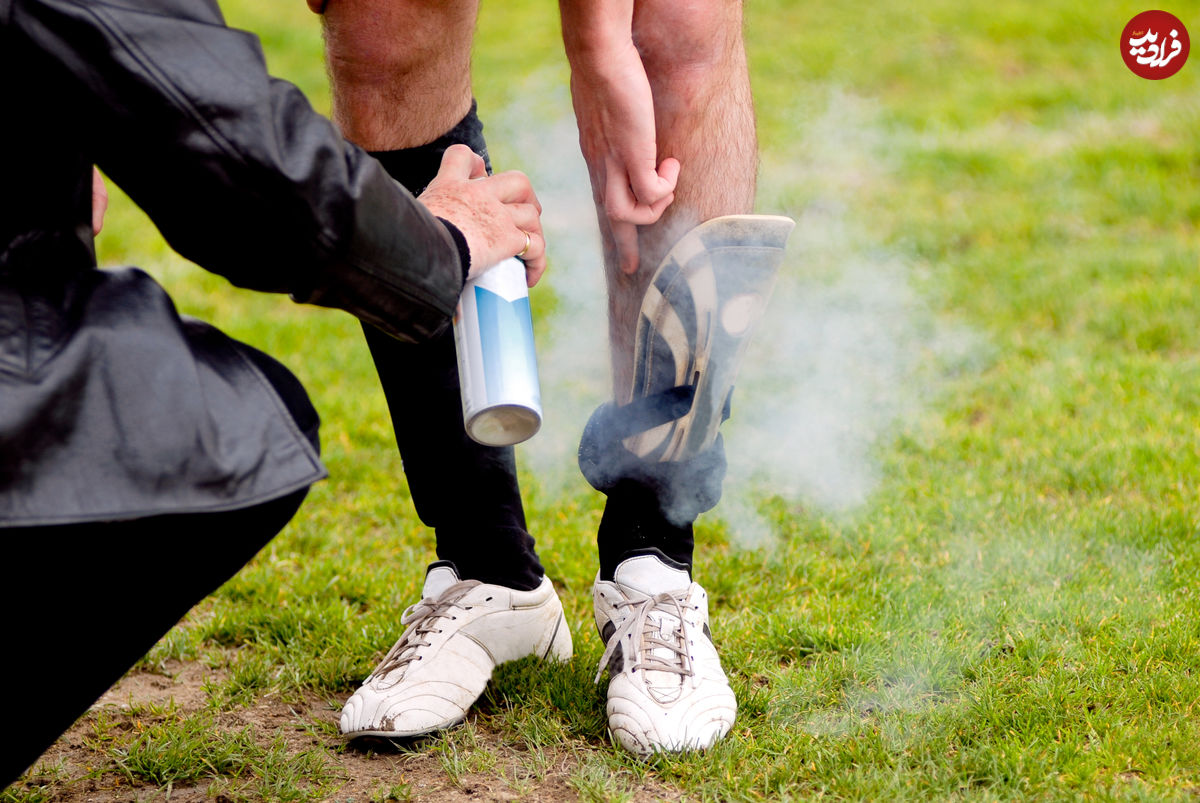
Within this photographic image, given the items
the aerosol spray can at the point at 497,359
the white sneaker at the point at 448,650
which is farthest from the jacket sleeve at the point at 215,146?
the white sneaker at the point at 448,650

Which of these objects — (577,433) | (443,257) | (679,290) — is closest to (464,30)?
(679,290)

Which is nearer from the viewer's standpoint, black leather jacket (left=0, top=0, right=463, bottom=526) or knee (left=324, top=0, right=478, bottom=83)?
black leather jacket (left=0, top=0, right=463, bottom=526)

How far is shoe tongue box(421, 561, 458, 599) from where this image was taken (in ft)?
5.97

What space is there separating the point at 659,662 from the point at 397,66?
0.97 metres

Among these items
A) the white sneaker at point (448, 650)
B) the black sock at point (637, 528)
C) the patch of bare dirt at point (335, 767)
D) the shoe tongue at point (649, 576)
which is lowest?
the patch of bare dirt at point (335, 767)

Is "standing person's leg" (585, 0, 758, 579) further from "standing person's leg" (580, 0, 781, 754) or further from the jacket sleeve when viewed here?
the jacket sleeve

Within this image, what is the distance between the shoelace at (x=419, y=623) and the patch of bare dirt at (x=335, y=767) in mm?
119

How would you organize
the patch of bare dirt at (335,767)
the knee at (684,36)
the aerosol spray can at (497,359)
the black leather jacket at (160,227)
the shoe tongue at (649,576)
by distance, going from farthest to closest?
the shoe tongue at (649,576) < the knee at (684,36) < the patch of bare dirt at (335,767) < the aerosol spray can at (497,359) < the black leather jacket at (160,227)

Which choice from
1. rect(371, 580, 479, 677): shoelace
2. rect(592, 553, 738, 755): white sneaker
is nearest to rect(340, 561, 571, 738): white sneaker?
rect(371, 580, 479, 677): shoelace

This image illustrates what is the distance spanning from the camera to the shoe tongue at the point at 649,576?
1.75 metres

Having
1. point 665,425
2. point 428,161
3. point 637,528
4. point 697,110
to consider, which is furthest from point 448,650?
point 697,110

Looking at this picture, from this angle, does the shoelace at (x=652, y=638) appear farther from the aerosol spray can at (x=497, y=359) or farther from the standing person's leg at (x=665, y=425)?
the aerosol spray can at (x=497, y=359)

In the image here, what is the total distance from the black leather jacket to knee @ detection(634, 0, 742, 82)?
25.4 inches

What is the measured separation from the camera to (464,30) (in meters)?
1.77
